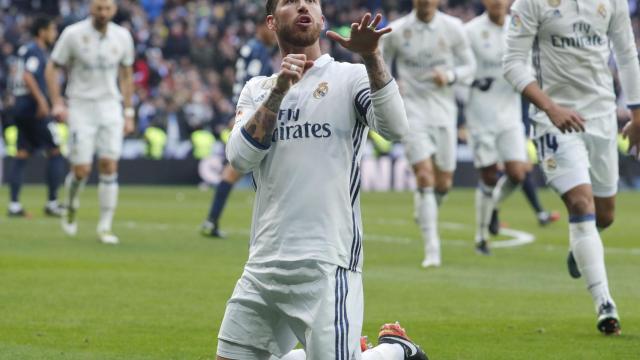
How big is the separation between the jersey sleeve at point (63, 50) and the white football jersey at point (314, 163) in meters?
9.70

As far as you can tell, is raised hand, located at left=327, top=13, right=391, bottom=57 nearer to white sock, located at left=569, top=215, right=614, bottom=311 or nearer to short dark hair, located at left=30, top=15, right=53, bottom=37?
white sock, located at left=569, top=215, right=614, bottom=311

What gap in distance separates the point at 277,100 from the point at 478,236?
30.4 feet

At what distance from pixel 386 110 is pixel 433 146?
8.01 m

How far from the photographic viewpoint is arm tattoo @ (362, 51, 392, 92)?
5.50m

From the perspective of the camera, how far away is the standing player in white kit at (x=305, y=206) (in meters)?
5.74

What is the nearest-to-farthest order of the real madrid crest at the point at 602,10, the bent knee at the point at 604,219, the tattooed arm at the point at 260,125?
the tattooed arm at the point at 260,125 < the real madrid crest at the point at 602,10 < the bent knee at the point at 604,219

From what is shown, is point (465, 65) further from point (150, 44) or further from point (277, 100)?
point (150, 44)

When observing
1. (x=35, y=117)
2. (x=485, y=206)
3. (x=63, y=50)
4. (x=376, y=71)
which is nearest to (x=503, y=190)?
(x=485, y=206)

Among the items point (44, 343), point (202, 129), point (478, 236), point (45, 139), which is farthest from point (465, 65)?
point (202, 129)

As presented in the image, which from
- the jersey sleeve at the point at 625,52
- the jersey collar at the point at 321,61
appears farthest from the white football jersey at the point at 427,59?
the jersey collar at the point at 321,61

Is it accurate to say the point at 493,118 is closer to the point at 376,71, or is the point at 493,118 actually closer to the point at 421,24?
the point at 421,24

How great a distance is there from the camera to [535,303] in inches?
407

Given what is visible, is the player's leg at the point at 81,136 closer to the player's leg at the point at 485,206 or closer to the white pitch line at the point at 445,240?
the white pitch line at the point at 445,240

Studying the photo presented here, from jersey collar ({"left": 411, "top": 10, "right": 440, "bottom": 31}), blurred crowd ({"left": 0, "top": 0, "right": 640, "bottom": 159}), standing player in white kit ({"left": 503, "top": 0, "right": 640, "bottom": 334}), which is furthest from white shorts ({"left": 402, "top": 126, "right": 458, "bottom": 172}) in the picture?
blurred crowd ({"left": 0, "top": 0, "right": 640, "bottom": 159})
